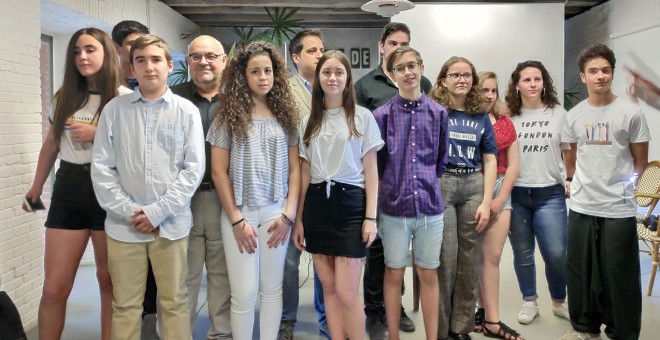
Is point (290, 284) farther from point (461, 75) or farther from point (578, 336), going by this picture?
point (578, 336)

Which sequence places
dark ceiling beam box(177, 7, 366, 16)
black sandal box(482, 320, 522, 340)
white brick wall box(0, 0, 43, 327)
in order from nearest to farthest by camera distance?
1. black sandal box(482, 320, 522, 340)
2. white brick wall box(0, 0, 43, 327)
3. dark ceiling beam box(177, 7, 366, 16)

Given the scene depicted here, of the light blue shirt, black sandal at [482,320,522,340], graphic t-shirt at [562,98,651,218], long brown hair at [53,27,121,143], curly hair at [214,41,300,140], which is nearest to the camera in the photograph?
the light blue shirt

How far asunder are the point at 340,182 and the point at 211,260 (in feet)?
2.52

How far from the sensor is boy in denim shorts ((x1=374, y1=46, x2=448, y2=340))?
104 inches

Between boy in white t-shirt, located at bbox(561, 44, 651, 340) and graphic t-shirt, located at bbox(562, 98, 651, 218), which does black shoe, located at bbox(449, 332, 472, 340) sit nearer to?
boy in white t-shirt, located at bbox(561, 44, 651, 340)

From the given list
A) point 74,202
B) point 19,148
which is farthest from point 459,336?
point 19,148

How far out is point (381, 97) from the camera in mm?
3189

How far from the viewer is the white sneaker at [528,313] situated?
343 centimetres

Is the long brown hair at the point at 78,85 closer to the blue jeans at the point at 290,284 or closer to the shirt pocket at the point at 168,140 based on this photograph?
the shirt pocket at the point at 168,140

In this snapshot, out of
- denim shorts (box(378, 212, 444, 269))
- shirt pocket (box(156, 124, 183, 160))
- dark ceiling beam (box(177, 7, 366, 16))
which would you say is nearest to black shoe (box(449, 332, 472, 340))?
denim shorts (box(378, 212, 444, 269))

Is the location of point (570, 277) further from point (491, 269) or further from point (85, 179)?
point (85, 179)

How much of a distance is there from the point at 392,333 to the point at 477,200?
836mm

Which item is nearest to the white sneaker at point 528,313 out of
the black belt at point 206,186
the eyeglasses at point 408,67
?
the eyeglasses at point 408,67

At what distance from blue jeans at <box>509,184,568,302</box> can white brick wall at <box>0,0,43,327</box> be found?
3.03 m
